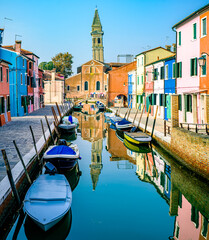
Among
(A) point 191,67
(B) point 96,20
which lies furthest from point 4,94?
(B) point 96,20

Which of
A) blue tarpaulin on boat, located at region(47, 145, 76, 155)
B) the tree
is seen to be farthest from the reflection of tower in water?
the tree

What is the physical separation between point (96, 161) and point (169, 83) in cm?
1071

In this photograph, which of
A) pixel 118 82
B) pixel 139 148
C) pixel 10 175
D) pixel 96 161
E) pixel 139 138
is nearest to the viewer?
pixel 10 175

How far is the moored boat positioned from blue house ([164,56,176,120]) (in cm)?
1538

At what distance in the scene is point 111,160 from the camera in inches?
620

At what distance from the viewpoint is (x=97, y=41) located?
8469 centimetres

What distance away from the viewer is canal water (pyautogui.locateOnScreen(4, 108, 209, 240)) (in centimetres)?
761

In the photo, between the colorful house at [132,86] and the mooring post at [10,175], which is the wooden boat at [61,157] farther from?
the colorful house at [132,86]

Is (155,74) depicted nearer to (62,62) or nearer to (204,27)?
(204,27)

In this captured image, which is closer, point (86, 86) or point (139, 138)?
point (139, 138)

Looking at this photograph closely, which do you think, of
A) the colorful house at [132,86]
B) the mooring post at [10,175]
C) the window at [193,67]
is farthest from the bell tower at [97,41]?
the mooring post at [10,175]

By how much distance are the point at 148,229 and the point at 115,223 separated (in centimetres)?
88

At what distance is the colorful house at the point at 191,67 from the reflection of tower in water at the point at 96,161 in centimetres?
574

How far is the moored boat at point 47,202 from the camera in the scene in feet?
22.7
